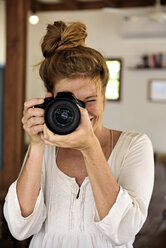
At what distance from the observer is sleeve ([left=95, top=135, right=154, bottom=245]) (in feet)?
2.86

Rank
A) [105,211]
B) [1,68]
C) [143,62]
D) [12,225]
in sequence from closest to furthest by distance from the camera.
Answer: [105,211] → [12,225] → [1,68] → [143,62]

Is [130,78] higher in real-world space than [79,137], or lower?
higher

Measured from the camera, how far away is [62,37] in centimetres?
101

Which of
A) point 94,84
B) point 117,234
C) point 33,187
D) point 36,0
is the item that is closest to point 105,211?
point 117,234

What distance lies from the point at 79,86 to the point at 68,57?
0.28ft

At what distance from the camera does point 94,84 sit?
39.6 inches

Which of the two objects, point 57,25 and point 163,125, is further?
point 163,125

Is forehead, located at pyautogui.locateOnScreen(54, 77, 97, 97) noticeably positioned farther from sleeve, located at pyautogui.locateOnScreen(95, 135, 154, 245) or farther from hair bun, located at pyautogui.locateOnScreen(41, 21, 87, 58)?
sleeve, located at pyautogui.locateOnScreen(95, 135, 154, 245)

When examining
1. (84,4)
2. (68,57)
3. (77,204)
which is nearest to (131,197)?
(77,204)

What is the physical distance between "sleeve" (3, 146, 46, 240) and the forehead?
0.29 meters

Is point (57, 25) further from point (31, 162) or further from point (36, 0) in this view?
point (36, 0)

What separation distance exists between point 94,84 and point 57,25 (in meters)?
0.21

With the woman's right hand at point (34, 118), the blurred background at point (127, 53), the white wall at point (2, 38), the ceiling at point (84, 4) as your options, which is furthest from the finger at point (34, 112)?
the ceiling at point (84, 4)

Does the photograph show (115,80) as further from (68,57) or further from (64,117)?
(64,117)
